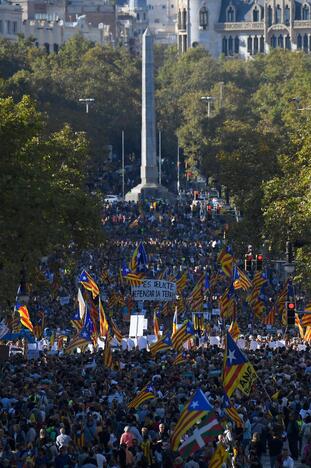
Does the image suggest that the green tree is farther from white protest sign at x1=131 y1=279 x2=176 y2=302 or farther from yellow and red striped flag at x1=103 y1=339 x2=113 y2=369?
yellow and red striped flag at x1=103 y1=339 x2=113 y2=369

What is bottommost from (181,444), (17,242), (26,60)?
(181,444)

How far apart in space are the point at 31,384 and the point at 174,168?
128 m

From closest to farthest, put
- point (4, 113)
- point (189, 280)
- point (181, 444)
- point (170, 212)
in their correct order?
1. point (181, 444)
2. point (4, 113)
3. point (189, 280)
4. point (170, 212)

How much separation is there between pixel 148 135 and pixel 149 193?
14.4 ft

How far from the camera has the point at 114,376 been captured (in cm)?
4894

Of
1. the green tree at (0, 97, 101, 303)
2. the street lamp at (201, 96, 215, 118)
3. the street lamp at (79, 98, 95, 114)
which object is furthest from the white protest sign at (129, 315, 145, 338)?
the street lamp at (201, 96, 215, 118)

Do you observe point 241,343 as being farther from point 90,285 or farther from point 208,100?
point 208,100

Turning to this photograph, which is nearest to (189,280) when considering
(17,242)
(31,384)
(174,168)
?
(17,242)

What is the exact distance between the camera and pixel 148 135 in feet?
474

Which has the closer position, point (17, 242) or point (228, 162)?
point (17, 242)

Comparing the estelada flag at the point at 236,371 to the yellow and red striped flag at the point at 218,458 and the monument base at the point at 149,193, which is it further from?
the monument base at the point at 149,193

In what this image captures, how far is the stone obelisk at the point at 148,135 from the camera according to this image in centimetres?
14175

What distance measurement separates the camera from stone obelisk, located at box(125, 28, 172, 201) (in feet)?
465

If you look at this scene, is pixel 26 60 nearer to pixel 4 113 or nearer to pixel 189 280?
pixel 189 280
